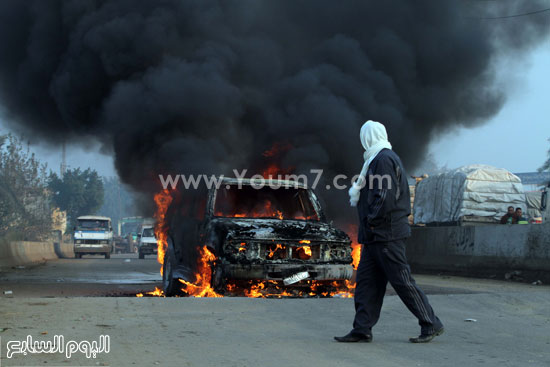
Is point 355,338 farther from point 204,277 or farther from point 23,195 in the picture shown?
point 23,195

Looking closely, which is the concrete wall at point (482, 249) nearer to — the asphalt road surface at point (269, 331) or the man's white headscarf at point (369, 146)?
the asphalt road surface at point (269, 331)

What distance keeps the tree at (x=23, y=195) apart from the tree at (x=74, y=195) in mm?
28752

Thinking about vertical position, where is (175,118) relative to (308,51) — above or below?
below

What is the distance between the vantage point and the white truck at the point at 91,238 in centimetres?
3653

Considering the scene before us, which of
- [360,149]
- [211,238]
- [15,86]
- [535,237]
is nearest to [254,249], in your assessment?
[211,238]

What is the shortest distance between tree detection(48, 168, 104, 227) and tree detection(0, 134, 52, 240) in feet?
94.3

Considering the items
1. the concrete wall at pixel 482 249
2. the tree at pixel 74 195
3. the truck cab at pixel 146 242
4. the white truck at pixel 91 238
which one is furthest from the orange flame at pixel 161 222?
the tree at pixel 74 195

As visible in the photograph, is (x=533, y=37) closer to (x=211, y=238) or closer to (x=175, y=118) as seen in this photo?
(x=175, y=118)

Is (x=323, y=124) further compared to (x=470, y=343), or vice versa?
(x=323, y=124)

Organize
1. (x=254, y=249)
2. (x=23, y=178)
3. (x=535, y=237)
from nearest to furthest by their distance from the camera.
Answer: (x=254, y=249), (x=535, y=237), (x=23, y=178)

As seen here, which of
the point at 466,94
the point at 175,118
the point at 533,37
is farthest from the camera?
the point at 466,94

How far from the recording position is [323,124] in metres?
17.7

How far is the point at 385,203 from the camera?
5.48 meters

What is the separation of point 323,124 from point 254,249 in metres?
9.13
